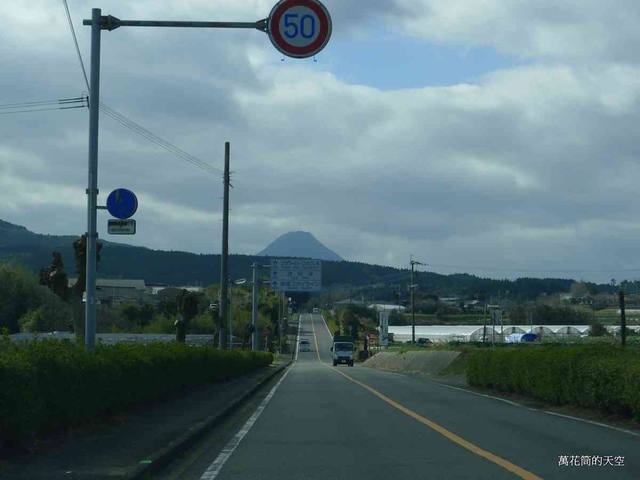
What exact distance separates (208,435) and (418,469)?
5308 millimetres

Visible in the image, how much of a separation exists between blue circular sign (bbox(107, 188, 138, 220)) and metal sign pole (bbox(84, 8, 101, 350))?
288mm

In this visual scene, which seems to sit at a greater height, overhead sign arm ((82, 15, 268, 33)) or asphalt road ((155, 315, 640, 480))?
overhead sign arm ((82, 15, 268, 33))

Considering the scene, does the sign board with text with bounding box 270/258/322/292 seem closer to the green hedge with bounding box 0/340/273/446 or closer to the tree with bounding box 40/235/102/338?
the green hedge with bounding box 0/340/273/446

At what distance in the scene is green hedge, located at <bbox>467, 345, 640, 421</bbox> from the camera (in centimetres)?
1691

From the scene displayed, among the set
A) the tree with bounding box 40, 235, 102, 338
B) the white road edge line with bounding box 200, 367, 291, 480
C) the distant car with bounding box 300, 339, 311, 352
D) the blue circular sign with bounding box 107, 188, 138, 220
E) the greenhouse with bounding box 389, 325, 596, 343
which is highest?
the blue circular sign with bounding box 107, 188, 138, 220

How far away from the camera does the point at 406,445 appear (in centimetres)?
1291

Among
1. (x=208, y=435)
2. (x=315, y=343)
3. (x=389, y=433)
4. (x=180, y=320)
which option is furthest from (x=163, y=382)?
(x=315, y=343)

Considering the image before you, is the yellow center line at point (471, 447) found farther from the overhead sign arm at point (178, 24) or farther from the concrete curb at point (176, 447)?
the overhead sign arm at point (178, 24)

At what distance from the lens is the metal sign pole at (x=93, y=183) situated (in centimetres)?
1562

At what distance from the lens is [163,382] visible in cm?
1905

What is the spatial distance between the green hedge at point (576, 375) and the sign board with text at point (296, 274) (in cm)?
2485

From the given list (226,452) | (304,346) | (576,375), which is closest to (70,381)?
(226,452)

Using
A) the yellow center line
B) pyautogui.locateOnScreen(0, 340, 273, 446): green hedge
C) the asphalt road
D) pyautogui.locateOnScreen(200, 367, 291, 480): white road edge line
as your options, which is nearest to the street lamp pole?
pyautogui.locateOnScreen(0, 340, 273, 446): green hedge

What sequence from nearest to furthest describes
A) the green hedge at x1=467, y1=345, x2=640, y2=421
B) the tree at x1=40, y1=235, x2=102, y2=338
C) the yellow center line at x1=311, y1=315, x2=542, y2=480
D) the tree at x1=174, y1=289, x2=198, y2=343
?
the yellow center line at x1=311, y1=315, x2=542, y2=480 < the green hedge at x1=467, y1=345, x2=640, y2=421 < the tree at x1=40, y1=235, x2=102, y2=338 < the tree at x1=174, y1=289, x2=198, y2=343
